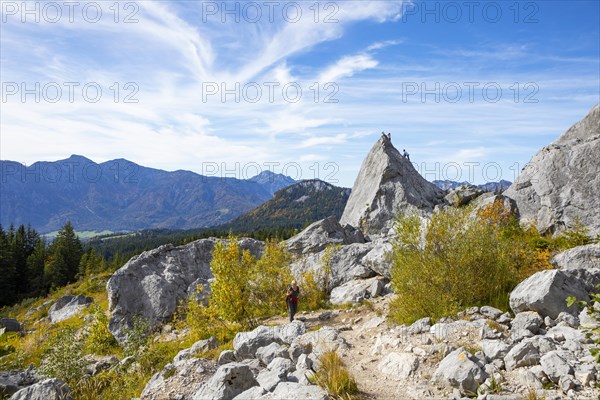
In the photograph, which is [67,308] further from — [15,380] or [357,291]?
[357,291]

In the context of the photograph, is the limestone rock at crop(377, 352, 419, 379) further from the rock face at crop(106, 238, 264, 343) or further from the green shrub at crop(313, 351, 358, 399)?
the rock face at crop(106, 238, 264, 343)

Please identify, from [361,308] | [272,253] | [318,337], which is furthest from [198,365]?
[272,253]

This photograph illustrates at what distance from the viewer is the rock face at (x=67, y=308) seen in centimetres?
3653

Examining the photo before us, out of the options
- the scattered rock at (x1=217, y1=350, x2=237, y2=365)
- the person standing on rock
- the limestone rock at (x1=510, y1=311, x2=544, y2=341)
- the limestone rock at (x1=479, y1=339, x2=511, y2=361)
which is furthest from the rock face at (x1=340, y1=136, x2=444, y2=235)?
the limestone rock at (x1=479, y1=339, x2=511, y2=361)

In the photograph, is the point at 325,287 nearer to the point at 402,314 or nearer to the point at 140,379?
the point at 402,314

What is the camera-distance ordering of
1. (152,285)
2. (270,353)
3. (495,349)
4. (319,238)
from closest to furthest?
1. (495,349)
2. (270,353)
3. (152,285)
4. (319,238)

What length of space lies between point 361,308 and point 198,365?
9.16 metres

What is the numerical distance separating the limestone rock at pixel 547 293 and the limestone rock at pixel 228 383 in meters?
7.99

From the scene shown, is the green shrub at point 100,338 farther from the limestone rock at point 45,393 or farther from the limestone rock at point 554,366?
Result: the limestone rock at point 554,366

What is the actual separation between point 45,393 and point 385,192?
110 feet

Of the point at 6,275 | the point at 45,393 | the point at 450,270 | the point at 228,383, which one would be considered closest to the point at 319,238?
the point at 450,270

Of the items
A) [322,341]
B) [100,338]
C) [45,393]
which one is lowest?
[100,338]

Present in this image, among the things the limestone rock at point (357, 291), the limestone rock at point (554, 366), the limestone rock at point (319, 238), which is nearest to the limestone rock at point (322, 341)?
the limestone rock at point (554, 366)

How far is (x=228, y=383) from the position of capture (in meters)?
8.91
